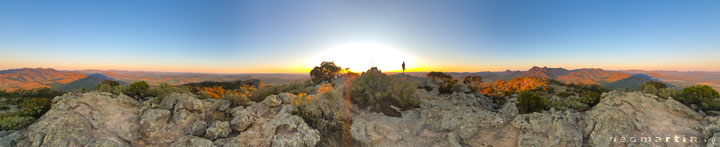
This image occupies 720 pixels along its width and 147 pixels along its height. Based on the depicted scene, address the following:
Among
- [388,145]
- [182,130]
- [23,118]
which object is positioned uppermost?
[23,118]

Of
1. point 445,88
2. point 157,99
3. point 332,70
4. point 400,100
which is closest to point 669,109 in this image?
point 400,100

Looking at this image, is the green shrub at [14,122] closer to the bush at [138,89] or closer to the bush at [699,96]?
the bush at [138,89]

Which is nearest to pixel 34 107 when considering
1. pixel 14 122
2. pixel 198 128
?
pixel 14 122

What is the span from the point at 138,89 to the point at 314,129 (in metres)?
7.97

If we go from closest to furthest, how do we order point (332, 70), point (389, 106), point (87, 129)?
1. point (87, 129)
2. point (389, 106)
3. point (332, 70)

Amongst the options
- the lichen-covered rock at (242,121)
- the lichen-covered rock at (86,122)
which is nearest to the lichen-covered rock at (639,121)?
the lichen-covered rock at (242,121)

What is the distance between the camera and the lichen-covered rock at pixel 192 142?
6.18m

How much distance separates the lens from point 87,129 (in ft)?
19.7

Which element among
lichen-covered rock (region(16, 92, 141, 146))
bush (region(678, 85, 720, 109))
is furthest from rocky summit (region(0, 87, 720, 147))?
bush (region(678, 85, 720, 109))

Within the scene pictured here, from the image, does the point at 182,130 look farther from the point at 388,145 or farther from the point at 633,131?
the point at 633,131

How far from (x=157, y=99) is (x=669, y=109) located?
17830 mm

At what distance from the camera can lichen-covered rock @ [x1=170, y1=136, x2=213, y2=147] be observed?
6184mm

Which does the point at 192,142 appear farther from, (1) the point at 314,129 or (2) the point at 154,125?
(1) the point at 314,129

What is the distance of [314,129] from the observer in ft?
24.6
